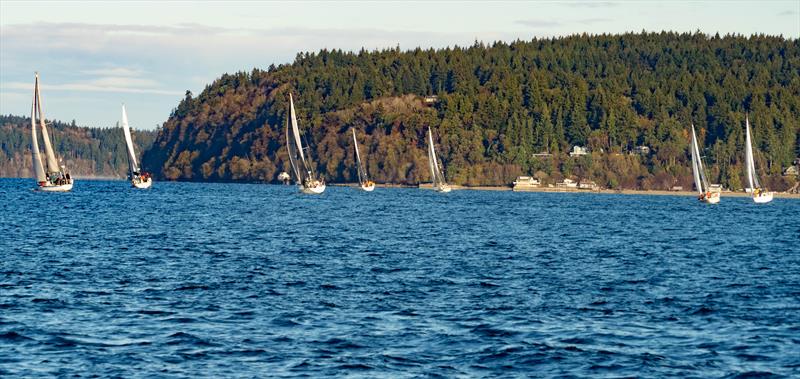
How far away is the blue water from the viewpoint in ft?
103

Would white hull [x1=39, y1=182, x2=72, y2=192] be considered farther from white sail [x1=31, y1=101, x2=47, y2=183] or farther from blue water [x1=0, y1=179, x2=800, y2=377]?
blue water [x1=0, y1=179, x2=800, y2=377]

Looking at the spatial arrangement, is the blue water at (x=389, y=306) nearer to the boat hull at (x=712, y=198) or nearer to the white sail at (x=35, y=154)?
the white sail at (x=35, y=154)

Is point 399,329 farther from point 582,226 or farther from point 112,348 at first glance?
point 582,226

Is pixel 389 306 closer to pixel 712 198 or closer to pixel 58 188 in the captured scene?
pixel 58 188

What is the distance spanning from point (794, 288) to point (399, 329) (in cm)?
2329

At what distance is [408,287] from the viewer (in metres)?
48.5

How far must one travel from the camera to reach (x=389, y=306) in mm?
41906

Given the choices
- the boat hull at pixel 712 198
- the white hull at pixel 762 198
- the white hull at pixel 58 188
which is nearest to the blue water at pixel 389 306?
the white hull at pixel 58 188

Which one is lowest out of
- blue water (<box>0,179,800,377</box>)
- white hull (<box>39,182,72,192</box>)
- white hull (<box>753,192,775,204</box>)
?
white hull (<box>753,192,775,204</box>)

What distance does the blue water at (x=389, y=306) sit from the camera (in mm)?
31312

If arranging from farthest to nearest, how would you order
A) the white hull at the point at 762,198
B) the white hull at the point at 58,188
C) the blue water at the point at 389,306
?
the white hull at the point at 762,198
the white hull at the point at 58,188
the blue water at the point at 389,306

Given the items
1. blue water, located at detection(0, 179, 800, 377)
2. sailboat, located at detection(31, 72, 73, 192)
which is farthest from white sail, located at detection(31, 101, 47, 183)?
blue water, located at detection(0, 179, 800, 377)

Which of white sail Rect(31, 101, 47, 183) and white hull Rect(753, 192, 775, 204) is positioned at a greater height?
white sail Rect(31, 101, 47, 183)

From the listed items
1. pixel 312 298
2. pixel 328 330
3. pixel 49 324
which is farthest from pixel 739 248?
pixel 49 324
